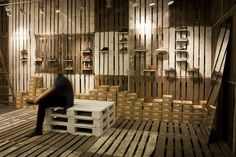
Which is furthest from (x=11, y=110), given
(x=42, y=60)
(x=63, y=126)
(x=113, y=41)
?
(x=113, y=41)

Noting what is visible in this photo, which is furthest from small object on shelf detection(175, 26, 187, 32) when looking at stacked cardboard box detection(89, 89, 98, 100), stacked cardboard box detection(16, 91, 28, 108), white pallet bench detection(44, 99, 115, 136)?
stacked cardboard box detection(16, 91, 28, 108)

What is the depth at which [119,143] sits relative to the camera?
5.01 m

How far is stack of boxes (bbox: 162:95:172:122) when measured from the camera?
273 inches

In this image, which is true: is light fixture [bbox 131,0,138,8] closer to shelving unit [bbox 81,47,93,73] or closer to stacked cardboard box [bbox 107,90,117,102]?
shelving unit [bbox 81,47,93,73]

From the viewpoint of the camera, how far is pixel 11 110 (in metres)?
8.37

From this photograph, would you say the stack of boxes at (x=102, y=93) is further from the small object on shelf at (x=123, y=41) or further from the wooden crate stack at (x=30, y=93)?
the wooden crate stack at (x=30, y=93)

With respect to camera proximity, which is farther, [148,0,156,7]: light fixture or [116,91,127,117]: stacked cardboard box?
[116,91,127,117]: stacked cardboard box

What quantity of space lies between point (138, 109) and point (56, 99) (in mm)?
2661

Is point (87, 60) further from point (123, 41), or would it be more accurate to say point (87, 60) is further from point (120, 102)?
point (120, 102)

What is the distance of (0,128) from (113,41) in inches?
167

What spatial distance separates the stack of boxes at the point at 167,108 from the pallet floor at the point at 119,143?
1.59ft

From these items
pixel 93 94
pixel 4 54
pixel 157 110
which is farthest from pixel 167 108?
pixel 4 54

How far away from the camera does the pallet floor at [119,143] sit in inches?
176

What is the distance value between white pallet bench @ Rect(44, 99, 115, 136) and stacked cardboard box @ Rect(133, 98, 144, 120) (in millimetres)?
1567
